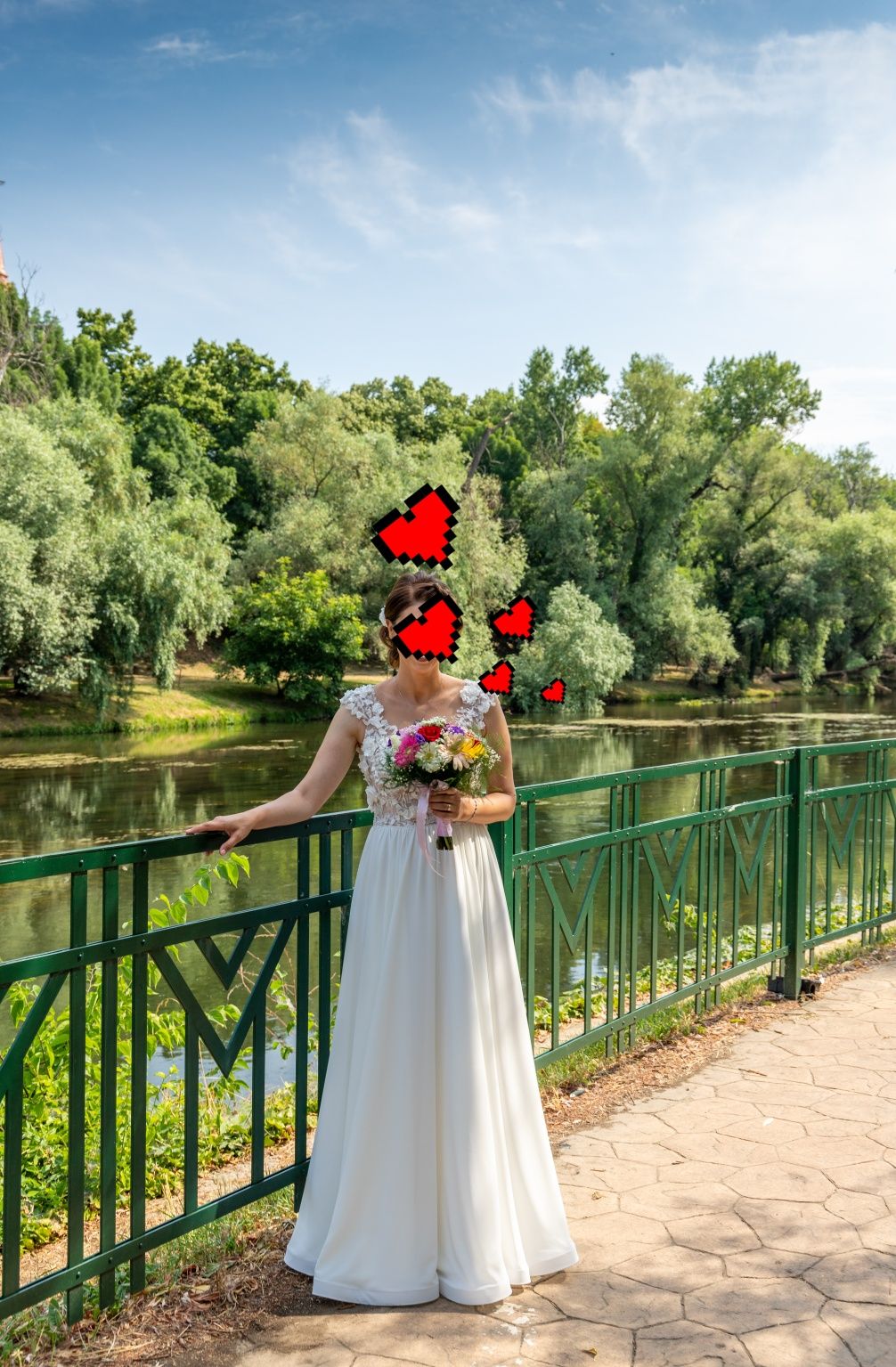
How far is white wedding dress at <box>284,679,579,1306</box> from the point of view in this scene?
2.96 m

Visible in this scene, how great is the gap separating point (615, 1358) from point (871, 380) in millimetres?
65228

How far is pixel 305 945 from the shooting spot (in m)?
3.42

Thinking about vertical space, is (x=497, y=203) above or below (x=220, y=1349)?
above

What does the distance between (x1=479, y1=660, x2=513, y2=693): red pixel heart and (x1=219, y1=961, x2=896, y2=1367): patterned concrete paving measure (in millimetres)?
1675

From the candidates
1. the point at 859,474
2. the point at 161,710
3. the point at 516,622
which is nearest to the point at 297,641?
the point at 161,710

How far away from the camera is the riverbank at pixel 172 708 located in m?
30.1

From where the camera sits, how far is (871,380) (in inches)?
2402

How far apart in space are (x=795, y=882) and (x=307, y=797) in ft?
12.5

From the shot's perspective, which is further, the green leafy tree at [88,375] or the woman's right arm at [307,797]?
the green leafy tree at [88,375]

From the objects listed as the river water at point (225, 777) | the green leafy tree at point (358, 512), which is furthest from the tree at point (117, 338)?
the river water at point (225, 777)

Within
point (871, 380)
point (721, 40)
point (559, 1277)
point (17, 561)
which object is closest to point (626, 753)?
point (17, 561)

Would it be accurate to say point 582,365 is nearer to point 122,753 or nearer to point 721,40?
point 122,753

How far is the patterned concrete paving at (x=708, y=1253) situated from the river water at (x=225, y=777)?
3.49 m

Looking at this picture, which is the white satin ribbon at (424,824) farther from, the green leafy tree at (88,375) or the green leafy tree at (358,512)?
the green leafy tree at (88,375)
